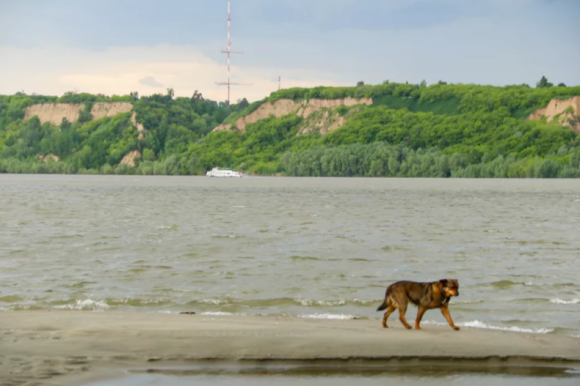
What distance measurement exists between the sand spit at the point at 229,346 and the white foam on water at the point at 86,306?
3.67 metres

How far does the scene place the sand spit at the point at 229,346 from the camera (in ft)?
40.2

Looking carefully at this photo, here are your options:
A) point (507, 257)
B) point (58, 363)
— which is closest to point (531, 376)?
point (58, 363)

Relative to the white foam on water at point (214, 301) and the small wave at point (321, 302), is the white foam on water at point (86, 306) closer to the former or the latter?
the white foam on water at point (214, 301)

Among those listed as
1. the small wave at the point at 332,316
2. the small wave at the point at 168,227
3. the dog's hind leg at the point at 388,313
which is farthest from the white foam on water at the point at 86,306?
the small wave at the point at 168,227

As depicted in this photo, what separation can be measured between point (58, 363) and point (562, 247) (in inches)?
1101

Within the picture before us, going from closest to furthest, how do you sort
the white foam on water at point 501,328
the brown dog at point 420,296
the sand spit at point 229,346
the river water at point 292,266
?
the sand spit at point 229,346 < the brown dog at point 420,296 < the white foam on water at point 501,328 < the river water at point 292,266

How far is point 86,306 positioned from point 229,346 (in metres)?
7.16

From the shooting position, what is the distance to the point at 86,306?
19625mm

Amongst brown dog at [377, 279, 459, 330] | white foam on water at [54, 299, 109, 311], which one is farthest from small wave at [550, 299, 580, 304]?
white foam on water at [54, 299, 109, 311]

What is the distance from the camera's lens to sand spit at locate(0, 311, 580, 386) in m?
12.3

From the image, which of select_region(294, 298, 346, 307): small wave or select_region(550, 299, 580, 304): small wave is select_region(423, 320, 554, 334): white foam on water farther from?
select_region(550, 299, 580, 304): small wave

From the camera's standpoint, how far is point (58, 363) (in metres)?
12.2

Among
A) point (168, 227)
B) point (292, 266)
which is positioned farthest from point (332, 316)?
point (168, 227)

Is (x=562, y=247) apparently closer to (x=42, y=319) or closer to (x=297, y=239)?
(x=297, y=239)
